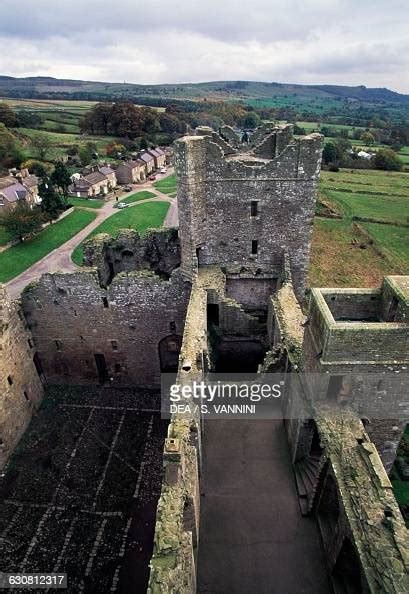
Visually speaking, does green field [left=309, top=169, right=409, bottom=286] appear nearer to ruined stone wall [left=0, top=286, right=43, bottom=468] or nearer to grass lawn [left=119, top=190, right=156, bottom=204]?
ruined stone wall [left=0, top=286, right=43, bottom=468]

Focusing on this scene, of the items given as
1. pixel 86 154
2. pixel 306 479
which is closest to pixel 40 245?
pixel 306 479

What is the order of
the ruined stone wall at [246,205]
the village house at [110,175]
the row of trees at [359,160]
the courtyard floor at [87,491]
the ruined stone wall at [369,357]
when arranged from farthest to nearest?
the row of trees at [359,160]
the village house at [110,175]
the ruined stone wall at [246,205]
the courtyard floor at [87,491]
the ruined stone wall at [369,357]

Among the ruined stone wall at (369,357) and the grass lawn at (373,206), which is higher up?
the ruined stone wall at (369,357)

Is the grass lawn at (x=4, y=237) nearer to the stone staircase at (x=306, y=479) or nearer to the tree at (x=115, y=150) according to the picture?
the stone staircase at (x=306, y=479)

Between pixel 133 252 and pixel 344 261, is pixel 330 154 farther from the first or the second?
pixel 133 252

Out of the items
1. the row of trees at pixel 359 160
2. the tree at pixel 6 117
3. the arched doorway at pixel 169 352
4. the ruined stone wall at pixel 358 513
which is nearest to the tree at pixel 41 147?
the tree at pixel 6 117

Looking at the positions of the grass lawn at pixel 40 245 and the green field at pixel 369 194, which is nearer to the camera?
the grass lawn at pixel 40 245

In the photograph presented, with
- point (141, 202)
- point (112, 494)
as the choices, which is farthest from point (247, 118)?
point (112, 494)
